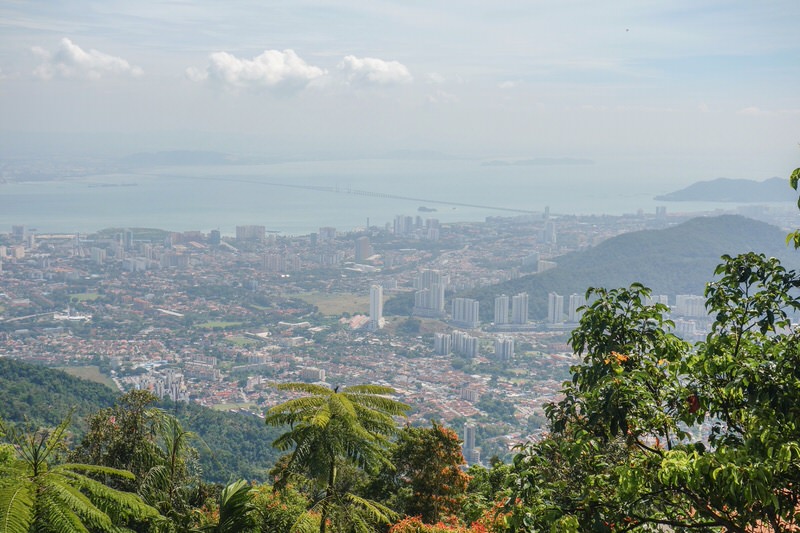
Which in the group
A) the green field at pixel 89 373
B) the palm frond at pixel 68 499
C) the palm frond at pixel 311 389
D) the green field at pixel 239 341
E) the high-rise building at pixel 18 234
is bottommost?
the green field at pixel 239 341

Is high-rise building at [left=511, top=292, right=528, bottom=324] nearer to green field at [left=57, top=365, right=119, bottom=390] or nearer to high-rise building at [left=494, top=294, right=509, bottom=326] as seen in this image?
high-rise building at [left=494, top=294, right=509, bottom=326]

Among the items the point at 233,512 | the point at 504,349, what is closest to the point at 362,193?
the point at 504,349

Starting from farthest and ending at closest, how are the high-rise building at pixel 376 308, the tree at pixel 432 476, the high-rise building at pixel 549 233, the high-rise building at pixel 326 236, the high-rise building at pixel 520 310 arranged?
the high-rise building at pixel 326 236, the high-rise building at pixel 549 233, the high-rise building at pixel 520 310, the high-rise building at pixel 376 308, the tree at pixel 432 476

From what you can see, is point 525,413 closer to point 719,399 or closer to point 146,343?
point 146,343

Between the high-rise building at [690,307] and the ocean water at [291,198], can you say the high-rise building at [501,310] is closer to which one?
the high-rise building at [690,307]

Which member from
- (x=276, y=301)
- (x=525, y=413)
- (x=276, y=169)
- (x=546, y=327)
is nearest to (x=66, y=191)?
(x=276, y=169)

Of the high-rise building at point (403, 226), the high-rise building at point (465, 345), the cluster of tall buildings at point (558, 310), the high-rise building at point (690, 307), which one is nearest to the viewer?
the high-rise building at point (465, 345)

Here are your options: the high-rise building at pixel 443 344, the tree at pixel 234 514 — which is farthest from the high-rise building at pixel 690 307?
the tree at pixel 234 514

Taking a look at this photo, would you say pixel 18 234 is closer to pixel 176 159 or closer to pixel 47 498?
pixel 47 498

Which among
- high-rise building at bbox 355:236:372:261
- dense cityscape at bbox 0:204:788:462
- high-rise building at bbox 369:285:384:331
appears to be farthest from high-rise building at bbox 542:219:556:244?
high-rise building at bbox 369:285:384:331
